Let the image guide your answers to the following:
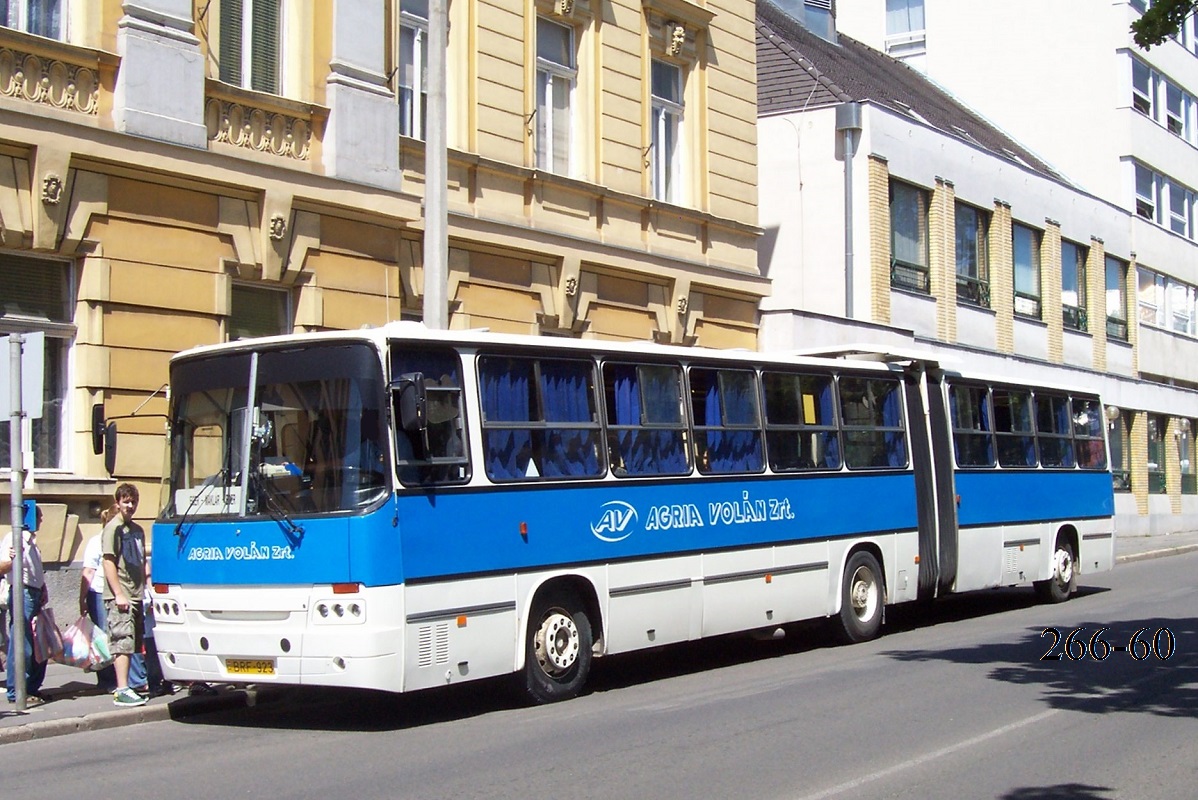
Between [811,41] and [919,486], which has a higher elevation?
[811,41]

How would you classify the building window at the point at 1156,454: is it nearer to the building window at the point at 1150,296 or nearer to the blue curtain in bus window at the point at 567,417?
the building window at the point at 1150,296

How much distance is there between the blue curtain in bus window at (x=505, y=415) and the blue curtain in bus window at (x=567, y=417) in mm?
251

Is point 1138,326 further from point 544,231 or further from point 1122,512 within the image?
point 544,231

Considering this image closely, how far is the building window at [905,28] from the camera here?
151ft

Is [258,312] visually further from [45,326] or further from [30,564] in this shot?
[30,564]

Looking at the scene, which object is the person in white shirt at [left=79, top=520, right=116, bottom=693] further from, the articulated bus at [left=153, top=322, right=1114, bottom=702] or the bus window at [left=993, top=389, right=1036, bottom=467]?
the bus window at [left=993, top=389, right=1036, bottom=467]

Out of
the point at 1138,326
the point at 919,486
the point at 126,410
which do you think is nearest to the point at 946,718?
the point at 919,486

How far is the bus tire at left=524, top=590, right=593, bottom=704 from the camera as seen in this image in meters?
12.0

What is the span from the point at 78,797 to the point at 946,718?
5.85 m

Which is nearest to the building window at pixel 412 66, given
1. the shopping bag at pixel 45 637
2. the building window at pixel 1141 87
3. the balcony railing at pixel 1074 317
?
the shopping bag at pixel 45 637

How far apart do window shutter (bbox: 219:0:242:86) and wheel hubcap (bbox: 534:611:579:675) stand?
25.0ft

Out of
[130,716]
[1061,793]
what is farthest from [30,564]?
[1061,793]

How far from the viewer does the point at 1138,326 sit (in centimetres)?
4353
